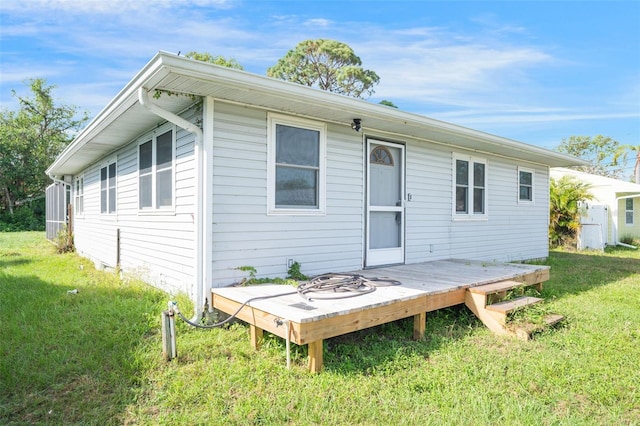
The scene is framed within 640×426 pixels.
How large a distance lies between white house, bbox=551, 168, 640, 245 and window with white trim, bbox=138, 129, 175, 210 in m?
13.7

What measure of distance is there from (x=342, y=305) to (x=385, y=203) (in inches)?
111

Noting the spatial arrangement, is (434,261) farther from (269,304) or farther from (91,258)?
(91,258)

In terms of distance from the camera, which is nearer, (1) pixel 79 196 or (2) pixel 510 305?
(2) pixel 510 305

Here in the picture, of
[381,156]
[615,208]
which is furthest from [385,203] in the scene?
[615,208]

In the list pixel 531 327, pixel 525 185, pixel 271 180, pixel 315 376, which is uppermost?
pixel 525 185

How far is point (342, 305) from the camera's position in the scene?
328cm

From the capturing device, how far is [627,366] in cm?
304

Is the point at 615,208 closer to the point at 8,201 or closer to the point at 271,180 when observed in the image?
the point at 271,180

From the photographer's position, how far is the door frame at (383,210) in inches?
215

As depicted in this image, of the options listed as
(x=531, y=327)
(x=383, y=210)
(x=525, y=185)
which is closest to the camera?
(x=531, y=327)

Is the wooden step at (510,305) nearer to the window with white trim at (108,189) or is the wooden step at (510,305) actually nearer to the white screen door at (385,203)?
the white screen door at (385,203)

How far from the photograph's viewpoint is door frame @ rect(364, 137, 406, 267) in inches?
215

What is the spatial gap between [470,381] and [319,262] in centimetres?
251

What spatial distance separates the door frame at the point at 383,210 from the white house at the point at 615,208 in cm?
1047
